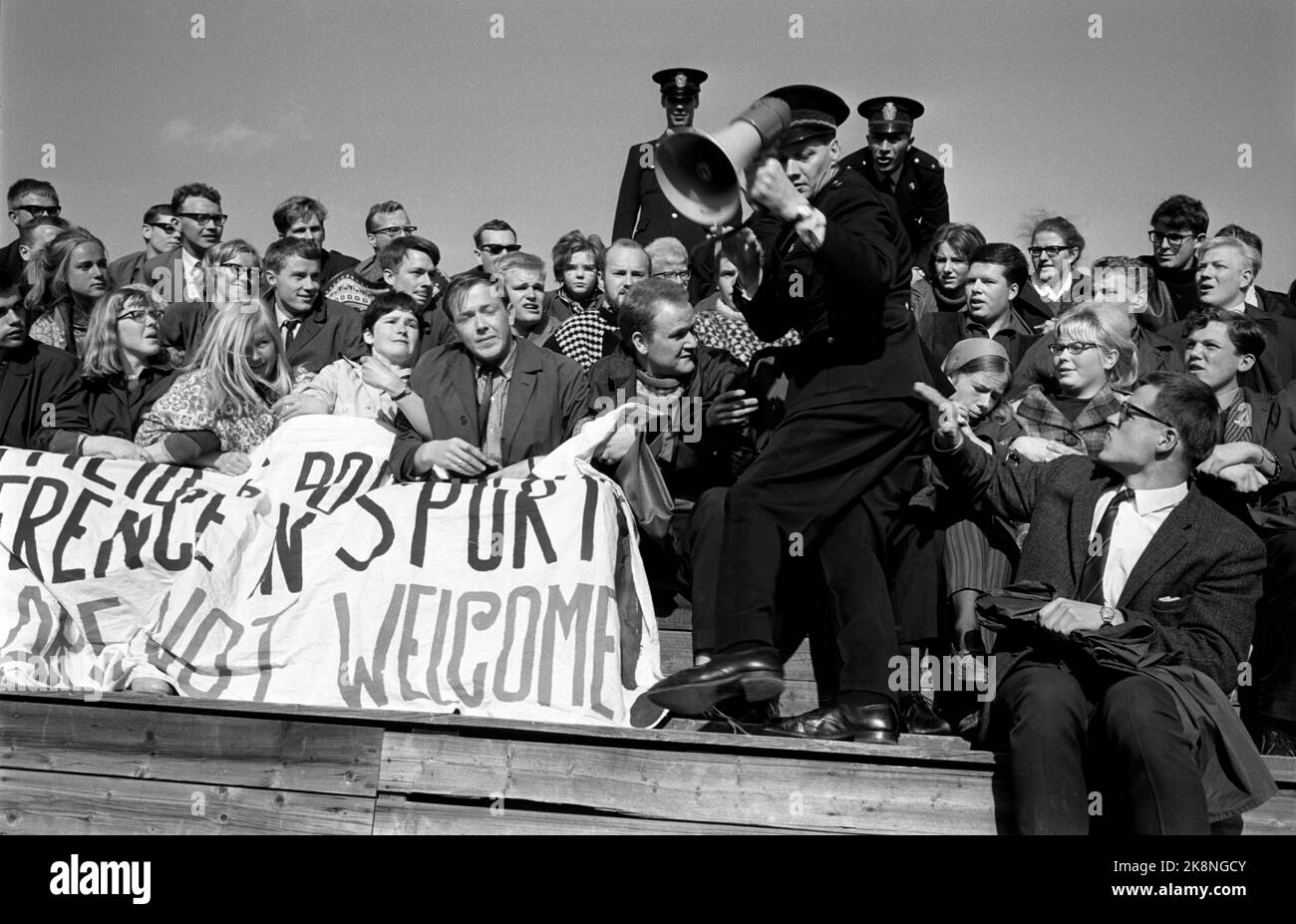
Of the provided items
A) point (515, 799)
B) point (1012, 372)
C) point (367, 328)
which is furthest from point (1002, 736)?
point (367, 328)

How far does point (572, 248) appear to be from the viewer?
9.88 metres

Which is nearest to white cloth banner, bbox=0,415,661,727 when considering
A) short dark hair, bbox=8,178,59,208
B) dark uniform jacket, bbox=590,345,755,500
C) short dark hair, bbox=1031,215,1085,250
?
dark uniform jacket, bbox=590,345,755,500

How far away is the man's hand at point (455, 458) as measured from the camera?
6.97 meters

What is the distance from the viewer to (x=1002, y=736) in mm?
5473

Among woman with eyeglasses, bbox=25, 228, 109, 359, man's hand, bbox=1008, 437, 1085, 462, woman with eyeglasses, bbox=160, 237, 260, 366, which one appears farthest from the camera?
woman with eyeglasses, bbox=25, 228, 109, 359

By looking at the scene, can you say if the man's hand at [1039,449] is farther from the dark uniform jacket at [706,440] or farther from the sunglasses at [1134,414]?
the dark uniform jacket at [706,440]

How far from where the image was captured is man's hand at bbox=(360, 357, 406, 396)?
764cm

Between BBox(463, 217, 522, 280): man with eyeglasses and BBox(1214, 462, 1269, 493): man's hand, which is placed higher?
BBox(463, 217, 522, 280): man with eyeglasses

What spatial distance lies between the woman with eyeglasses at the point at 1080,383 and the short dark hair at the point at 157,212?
561 cm

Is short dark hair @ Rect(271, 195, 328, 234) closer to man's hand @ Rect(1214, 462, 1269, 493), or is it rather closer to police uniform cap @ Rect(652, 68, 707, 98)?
police uniform cap @ Rect(652, 68, 707, 98)

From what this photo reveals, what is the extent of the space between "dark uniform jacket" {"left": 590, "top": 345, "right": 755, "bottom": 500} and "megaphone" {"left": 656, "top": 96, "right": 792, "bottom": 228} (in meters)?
1.44

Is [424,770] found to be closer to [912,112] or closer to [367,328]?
[367,328]

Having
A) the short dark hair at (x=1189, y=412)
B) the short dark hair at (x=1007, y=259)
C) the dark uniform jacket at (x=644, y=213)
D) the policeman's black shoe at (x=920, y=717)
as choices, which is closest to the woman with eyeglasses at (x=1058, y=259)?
the short dark hair at (x=1007, y=259)

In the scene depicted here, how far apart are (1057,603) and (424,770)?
2.26m
